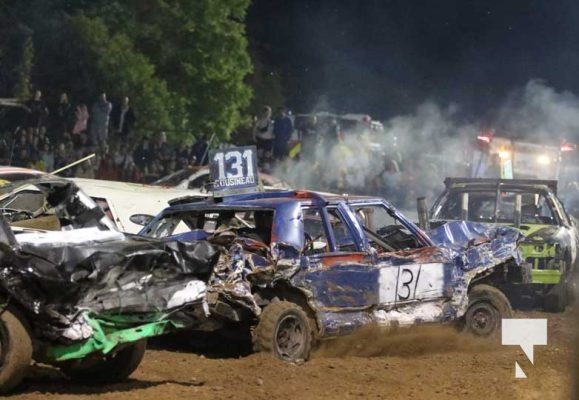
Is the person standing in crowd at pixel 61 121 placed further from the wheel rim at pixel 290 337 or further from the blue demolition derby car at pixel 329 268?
the wheel rim at pixel 290 337

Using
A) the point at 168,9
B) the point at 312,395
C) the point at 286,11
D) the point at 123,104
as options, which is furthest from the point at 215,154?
the point at 286,11

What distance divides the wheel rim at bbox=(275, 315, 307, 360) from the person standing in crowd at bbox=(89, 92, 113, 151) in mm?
14416

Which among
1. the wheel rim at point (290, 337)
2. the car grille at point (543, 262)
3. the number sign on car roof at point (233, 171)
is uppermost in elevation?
the number sign on car roof at point (233, 171)

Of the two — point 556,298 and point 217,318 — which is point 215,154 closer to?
point 217,318

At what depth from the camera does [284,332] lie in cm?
941

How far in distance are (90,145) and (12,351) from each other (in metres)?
16.5

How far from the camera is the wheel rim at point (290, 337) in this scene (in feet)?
30.6

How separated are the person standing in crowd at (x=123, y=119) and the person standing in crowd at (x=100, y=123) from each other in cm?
36

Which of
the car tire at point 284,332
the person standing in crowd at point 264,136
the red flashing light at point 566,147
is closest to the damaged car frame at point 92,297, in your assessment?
the car tire at point 284,332

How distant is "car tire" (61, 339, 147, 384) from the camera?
327 inches

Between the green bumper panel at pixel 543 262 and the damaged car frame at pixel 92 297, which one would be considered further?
the green bumper panel at pixel 543 262

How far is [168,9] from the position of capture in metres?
29.3

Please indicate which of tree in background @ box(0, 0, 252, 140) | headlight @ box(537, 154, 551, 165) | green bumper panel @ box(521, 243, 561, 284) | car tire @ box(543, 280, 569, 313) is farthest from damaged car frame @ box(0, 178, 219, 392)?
headlight @ box(537, 154, 551, 165)

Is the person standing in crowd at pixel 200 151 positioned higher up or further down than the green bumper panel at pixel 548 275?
higher up
